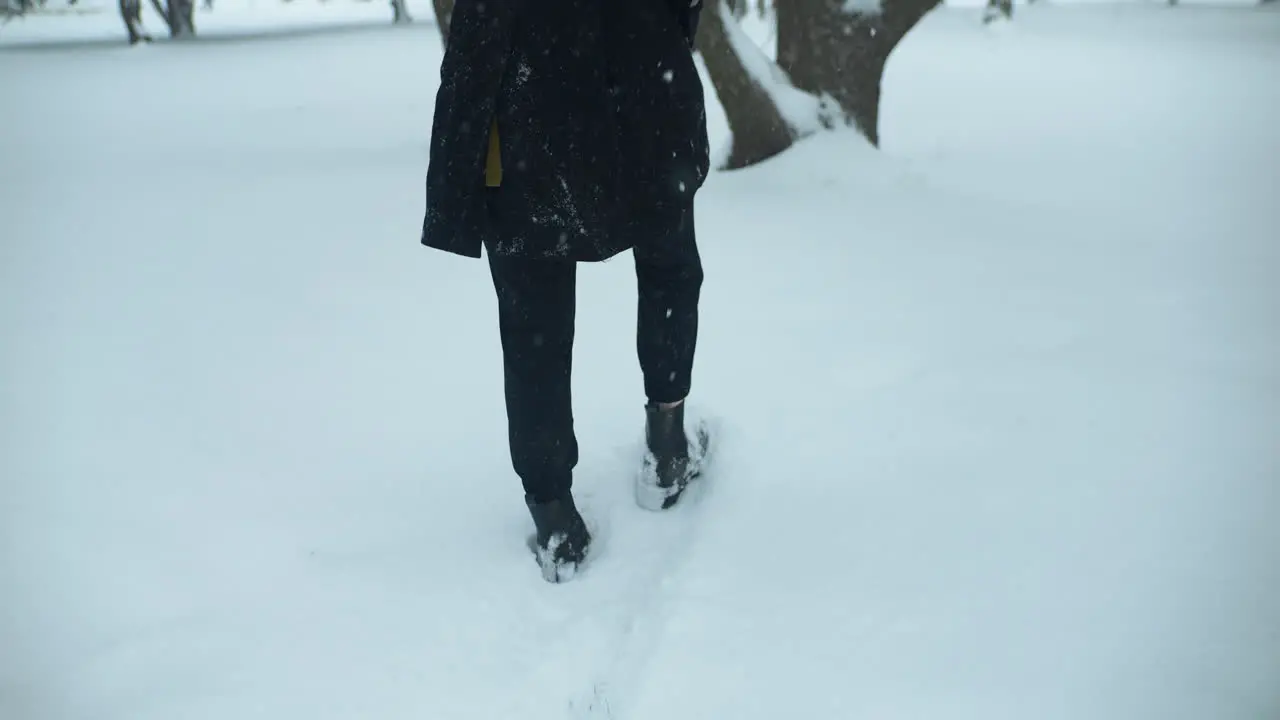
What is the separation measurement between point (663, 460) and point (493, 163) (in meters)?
0.84

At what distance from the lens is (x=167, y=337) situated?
3.21m

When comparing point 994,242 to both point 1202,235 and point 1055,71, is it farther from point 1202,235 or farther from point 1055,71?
point 1055,71

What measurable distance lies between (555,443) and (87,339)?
250 centimetres

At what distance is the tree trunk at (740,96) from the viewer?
4938 millimetres

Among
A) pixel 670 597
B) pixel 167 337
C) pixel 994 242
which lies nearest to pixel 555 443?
pixel 670 597

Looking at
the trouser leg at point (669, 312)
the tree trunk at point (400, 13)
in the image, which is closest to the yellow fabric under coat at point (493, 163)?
the trouser leg at point (669, 312)

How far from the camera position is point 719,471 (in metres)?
2.13

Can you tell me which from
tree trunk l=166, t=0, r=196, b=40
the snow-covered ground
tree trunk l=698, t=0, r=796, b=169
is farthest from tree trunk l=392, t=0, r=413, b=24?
tree trunk l=698, t=0, r=796, b=169

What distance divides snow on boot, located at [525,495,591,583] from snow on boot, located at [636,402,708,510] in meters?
0.25

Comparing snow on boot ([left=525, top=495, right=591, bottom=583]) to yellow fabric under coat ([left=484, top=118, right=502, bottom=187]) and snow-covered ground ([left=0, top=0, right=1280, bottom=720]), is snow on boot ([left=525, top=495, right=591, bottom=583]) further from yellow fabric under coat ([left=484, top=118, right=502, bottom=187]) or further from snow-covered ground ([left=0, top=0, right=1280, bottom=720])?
yellow fabric under coat ([left=484, top=118, right=502, bottom=187])

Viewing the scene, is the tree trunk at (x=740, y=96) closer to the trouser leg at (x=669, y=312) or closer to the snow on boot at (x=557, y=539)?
the trouser leg at (x=669, y=312)

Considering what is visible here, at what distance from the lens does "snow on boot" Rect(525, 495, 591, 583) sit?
1766 mm

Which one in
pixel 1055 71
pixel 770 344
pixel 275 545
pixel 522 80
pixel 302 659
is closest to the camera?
pixel 522 80

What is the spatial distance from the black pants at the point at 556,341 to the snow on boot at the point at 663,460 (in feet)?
0.22
